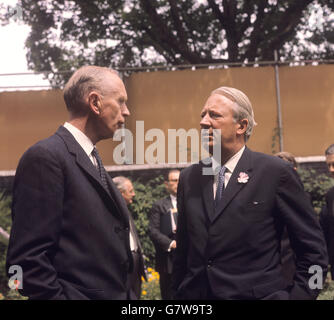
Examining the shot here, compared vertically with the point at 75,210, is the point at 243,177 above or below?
above

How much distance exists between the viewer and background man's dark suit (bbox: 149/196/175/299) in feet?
20.1

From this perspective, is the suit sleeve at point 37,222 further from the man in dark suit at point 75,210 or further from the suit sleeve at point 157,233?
the suit sleeve at point 157,233

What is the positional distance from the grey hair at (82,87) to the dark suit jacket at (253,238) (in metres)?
0.93

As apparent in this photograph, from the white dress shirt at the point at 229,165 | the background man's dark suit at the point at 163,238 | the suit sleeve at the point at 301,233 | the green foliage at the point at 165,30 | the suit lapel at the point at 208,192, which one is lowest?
the background man's dark suit at the point at 163,238

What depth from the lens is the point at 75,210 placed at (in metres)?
2.03

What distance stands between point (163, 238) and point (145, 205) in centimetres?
324

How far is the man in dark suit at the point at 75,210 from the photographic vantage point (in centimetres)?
190

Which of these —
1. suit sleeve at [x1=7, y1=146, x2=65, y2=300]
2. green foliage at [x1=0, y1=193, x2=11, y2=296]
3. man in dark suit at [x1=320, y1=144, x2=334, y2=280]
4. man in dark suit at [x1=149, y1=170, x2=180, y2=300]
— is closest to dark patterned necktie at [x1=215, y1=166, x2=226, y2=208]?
suit sleeve at [x1=7, y1=146, x2=65, y2=300]

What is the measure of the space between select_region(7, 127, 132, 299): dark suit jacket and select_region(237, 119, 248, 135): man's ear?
98 centimetres

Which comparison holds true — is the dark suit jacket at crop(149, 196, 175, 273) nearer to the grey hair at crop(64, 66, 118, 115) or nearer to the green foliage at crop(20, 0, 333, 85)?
the grey hair at crop(64, 66, 118, 115)

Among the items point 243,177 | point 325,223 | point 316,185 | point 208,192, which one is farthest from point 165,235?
point 316,185

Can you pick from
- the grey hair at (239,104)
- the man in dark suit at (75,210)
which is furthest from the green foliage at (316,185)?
the man in dark suit at (75,210)

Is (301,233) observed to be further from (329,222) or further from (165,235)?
(165,235)
